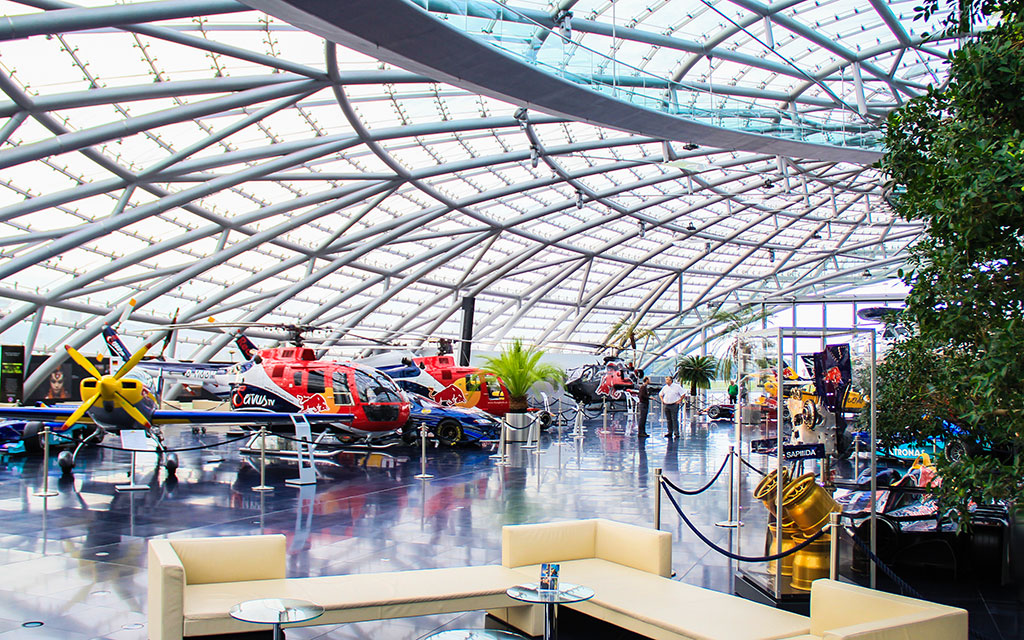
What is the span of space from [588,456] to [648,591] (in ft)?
43.9

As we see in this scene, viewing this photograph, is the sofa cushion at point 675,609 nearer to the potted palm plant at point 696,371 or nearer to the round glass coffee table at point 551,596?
the round glass coffee table at point 551,596

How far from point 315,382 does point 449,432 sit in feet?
13.6

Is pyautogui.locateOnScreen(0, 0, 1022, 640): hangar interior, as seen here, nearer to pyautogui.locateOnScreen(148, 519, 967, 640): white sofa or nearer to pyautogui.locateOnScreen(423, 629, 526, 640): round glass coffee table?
pyautogui.locateOnScreen(148, 519, 967, 640): white sofa

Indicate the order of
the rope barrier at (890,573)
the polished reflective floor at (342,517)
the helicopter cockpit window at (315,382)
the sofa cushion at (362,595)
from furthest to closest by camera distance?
the helicopter cockpit window at (315,382), the polished reflective floor at (342,517), the rope barrier at (890,573), the sofa cushion at (362,595)

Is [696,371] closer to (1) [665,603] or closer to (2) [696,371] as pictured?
(2) [696,371]

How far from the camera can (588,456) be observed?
62.6ft

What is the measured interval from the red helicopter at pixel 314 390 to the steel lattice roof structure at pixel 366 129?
18.8 ft

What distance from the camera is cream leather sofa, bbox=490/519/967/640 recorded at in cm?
447

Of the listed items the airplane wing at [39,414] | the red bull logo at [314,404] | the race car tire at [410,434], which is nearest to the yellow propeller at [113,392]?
the airplane wing at [39,414]

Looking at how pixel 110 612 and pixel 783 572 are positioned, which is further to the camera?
pixel 783 572

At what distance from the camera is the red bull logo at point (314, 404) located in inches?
723

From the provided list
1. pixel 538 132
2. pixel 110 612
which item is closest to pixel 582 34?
pixel 538 132

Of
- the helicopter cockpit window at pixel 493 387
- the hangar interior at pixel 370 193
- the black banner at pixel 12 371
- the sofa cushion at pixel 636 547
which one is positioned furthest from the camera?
the helicopter cockpit window at pixel 493 387

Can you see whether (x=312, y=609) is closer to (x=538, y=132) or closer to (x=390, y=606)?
(x=390, y=606)
